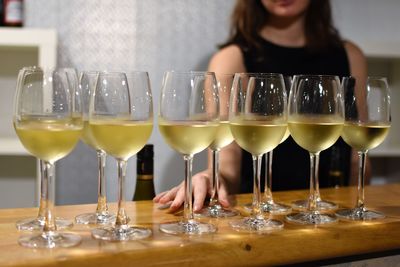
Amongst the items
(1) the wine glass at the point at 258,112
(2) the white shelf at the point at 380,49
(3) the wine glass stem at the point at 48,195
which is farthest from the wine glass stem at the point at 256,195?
(2) the white shelf at the point at 380,49

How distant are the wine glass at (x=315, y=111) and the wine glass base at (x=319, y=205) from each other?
10 cm

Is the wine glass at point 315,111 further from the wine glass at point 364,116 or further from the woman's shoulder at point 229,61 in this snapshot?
the woman's shoulder at point 229,61

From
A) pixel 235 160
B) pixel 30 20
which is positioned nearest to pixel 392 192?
pixel 235 160

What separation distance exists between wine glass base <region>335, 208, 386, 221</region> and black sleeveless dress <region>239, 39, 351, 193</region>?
0.91 metres

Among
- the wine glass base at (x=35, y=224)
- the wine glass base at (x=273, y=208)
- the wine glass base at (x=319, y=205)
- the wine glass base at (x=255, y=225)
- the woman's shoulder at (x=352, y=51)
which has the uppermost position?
the woman's shoulder at (x=352, y=51)

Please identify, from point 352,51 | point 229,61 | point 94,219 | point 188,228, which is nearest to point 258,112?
point 188,228

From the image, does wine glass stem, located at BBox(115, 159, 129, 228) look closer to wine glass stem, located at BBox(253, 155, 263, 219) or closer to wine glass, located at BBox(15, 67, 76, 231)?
wine glass, located at BBox(15, 67, 76, 231)

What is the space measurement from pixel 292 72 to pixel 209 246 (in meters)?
1.39

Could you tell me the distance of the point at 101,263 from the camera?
0.66m

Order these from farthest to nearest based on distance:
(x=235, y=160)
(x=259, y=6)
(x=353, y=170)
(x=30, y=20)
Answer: (x=30, y=20)
(x=259, y=6)
(x=353, y=170)
(x=235, y=160)

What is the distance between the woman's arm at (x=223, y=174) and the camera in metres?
1.01

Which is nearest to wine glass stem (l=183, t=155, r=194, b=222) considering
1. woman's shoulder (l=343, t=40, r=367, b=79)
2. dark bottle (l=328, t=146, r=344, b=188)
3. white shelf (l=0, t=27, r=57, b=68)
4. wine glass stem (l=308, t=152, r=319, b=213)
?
wine glass stem (l=308, t=152, r=319, b=213)

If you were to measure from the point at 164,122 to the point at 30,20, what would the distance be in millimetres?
1557

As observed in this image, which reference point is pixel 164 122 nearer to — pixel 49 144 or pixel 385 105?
pixel 49 144
